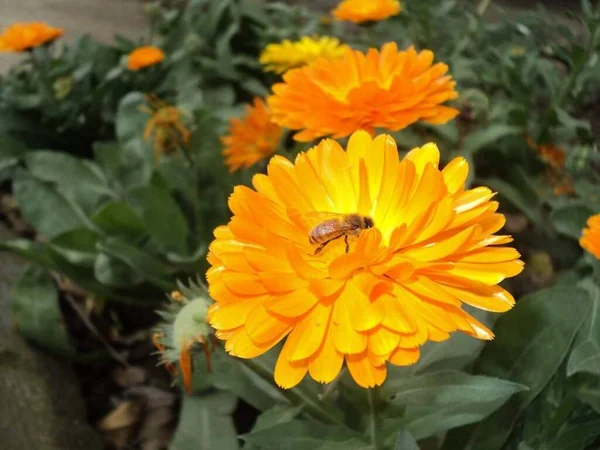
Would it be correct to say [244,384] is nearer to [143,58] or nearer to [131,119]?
[131,119]

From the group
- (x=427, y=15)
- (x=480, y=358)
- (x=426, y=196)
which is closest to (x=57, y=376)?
(x=480, y=358)

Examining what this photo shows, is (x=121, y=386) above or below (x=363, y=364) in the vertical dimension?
below

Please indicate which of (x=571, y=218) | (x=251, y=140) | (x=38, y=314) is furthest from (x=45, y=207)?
(x=571, y=218)

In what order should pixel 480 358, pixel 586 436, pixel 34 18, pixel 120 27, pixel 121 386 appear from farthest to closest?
pixel 120 27, pixel 34 18, pixel 121 386, pixel 480 358, pixel 586 436

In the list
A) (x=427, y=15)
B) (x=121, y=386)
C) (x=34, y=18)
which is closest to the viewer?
(x=121, y=386)

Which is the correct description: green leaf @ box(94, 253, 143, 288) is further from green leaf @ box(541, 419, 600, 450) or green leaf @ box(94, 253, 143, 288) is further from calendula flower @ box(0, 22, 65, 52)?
green leaf @ box(541, 419, 600, 450)

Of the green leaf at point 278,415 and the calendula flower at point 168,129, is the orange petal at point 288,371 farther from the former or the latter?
the calendula flower at point 168,129

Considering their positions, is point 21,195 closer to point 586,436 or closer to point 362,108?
point 362,108
